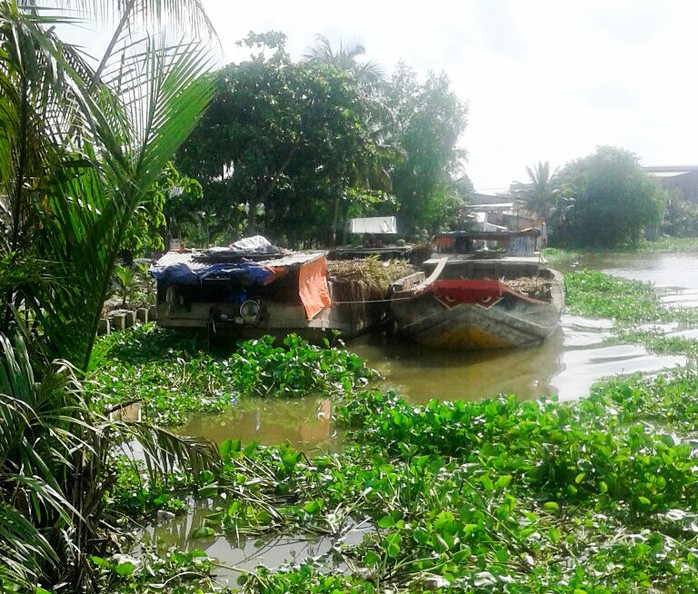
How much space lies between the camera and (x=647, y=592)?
3.69m

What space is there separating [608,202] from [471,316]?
136ft

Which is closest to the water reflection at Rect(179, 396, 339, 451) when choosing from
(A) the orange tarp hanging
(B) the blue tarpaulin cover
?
(B) the blue tarpaulin cover

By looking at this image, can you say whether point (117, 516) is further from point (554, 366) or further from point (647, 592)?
point (554, 366)

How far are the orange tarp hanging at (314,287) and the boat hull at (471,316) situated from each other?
5.04ft

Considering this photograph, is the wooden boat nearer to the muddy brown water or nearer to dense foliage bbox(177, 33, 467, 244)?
the muddy brown water

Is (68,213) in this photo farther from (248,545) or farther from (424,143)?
(424,143)

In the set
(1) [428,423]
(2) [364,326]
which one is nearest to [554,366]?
(2) [364,326]

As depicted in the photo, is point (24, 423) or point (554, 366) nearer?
point (24, 423)

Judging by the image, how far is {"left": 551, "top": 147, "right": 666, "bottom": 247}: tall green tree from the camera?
4941cm

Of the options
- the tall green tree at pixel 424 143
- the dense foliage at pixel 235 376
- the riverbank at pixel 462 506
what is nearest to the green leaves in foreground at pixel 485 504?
the riverbank at pixel 462 506

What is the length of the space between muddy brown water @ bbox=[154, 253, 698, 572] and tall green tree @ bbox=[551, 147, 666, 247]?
36.3 meters

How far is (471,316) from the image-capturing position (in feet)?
39.5

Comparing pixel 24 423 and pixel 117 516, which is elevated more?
pixel 24 423

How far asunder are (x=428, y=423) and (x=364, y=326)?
7115 millimetres
